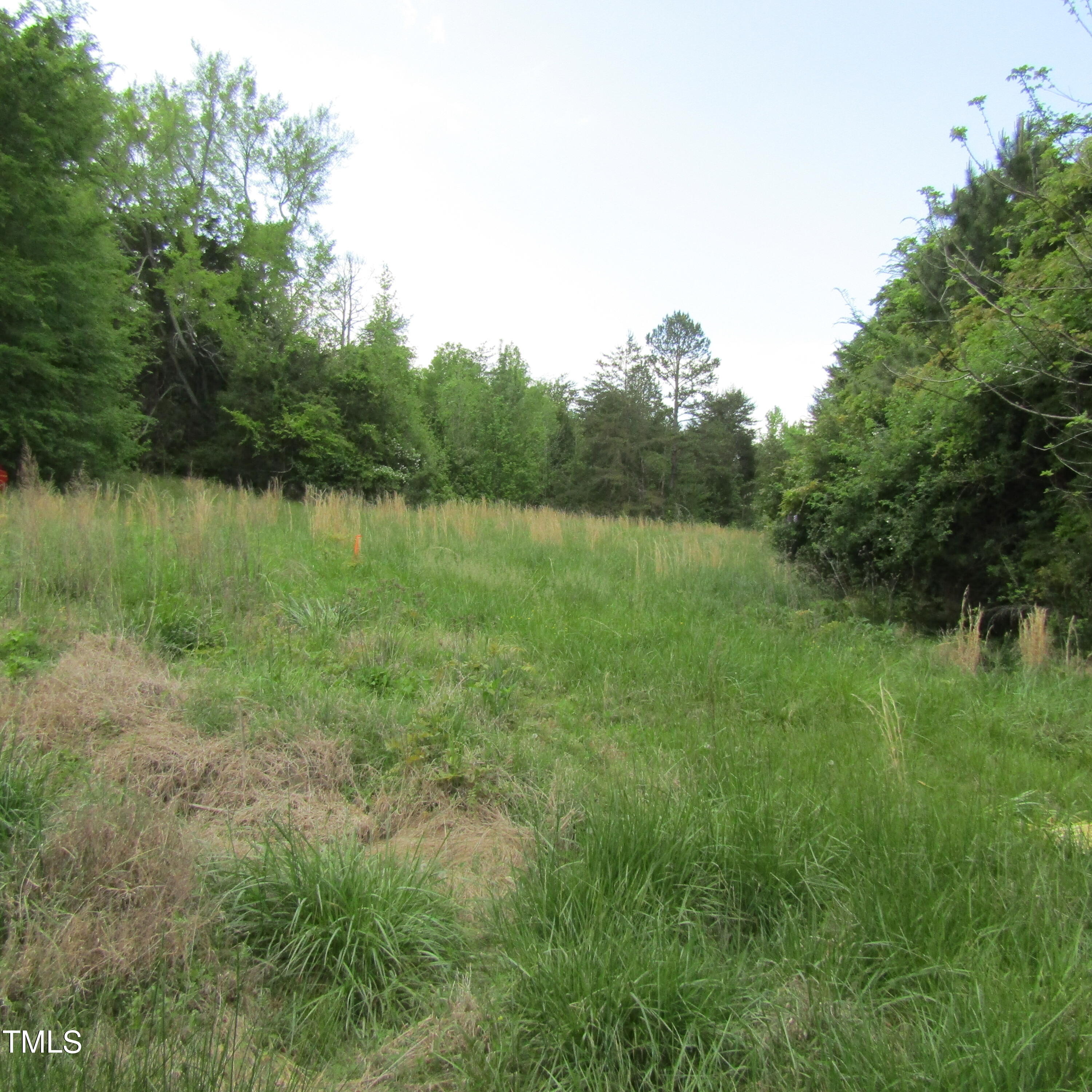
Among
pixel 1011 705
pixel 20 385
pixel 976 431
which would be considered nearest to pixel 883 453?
pixel 976 431

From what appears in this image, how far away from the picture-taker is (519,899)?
2342 millimetres

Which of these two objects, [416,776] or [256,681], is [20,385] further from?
Answer: [416,776]

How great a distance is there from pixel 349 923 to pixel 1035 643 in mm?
6054

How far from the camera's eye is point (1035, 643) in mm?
5801

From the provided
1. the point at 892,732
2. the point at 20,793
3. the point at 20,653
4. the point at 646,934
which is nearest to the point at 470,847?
A: the point at 646,934

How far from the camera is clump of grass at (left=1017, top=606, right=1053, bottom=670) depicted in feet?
19.0

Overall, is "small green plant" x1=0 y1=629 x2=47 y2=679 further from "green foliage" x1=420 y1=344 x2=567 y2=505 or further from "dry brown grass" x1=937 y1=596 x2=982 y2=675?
"green foliage" x1=420 y1=344 x2=567 y2=505

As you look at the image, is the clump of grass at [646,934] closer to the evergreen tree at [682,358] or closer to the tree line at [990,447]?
the tree line at [990,447]

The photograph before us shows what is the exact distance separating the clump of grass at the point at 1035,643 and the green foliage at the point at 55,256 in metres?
14.6

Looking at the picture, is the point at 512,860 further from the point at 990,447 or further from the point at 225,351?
the point at 225,351

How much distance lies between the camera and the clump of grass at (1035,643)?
19.0 ft

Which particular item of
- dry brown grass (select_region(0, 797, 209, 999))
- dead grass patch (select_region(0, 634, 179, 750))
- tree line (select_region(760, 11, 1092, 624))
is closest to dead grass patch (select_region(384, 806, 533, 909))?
dry brown grass (select_region(0, 797, 209, 999))

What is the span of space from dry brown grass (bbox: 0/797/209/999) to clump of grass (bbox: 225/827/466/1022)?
185 mm

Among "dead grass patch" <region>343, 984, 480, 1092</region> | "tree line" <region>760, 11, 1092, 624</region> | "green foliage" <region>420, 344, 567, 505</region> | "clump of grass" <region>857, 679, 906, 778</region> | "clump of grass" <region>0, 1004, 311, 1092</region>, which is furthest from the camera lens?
"green foliage" <region>420, 344, 567, 505</region>
